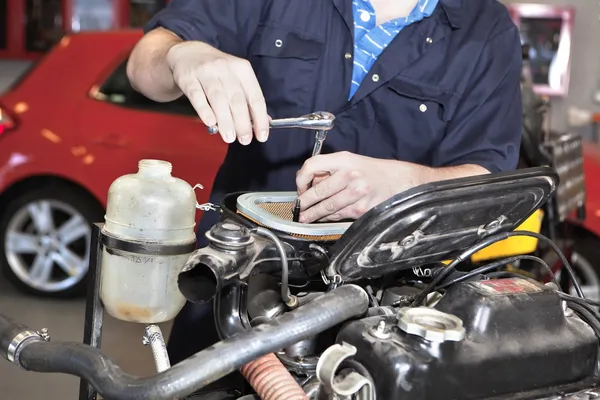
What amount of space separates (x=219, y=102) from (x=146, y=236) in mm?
213

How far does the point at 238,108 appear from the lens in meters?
1.09

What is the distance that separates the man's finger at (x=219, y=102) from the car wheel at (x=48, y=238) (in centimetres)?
277

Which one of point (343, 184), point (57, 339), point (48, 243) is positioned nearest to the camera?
point (343, 184)

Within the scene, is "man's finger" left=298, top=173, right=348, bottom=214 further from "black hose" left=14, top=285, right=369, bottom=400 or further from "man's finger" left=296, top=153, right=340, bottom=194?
"black hose" left=14, top=285, right=369, bottom=400

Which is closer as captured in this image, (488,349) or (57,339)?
(488,349)

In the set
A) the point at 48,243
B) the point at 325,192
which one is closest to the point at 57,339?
the point at 48,243

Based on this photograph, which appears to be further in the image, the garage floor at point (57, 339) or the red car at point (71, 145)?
the red car at point (71, 145)

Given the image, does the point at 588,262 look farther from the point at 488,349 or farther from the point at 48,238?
the point at 488,349

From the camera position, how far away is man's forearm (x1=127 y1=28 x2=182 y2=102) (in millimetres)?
1355

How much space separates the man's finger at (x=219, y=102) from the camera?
1088 mm

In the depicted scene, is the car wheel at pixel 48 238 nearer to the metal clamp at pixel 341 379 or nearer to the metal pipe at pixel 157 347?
the metal pipe at pixel 157 347

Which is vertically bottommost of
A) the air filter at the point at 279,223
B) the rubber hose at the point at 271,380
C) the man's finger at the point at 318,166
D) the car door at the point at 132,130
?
the car door at the point at 132,130

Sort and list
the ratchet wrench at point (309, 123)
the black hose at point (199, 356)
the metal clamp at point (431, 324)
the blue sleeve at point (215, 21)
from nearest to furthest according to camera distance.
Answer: the black hose at point (199, 356), the metal clamp at point (431, 324), the ratchet wrench at point (309, 123), the blue sleeve at point (215, 21)

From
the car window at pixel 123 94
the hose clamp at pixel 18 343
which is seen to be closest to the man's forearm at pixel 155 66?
the hose clamp at pixel 18 343
